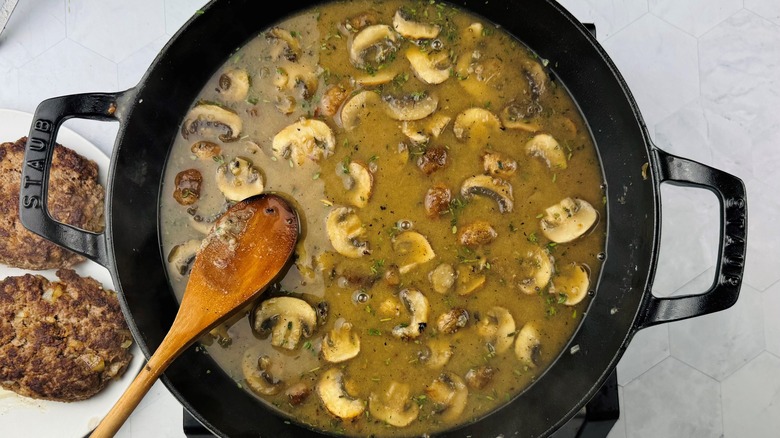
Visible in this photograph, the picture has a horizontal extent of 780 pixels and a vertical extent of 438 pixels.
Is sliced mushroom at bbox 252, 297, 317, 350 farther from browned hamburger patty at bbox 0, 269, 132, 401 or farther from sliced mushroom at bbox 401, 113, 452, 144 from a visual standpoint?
browned hamburger patty at bbox 0, 269, 132, 401

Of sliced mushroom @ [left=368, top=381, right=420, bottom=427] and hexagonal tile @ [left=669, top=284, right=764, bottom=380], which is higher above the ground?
sliced mushroom @ [left=368, top=381, right=420, bottom=427]

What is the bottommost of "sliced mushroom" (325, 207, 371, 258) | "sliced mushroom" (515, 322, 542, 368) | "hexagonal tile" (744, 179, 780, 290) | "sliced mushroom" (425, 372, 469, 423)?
"hexagonal tile" (744, 179, 780, 290)

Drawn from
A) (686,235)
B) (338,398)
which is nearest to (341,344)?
(338,398)

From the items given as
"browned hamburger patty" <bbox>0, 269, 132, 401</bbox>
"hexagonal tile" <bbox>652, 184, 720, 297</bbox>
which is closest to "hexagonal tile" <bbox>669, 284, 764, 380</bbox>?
"hexagonal tile" <bbox>652, 184, 720, 297</bbox>

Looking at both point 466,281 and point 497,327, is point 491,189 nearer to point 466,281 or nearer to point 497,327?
point 466,281

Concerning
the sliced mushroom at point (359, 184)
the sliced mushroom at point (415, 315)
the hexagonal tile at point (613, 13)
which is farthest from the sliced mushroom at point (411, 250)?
the hexagonal tile at point (613, 13)

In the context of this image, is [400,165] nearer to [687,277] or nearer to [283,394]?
[283,394]

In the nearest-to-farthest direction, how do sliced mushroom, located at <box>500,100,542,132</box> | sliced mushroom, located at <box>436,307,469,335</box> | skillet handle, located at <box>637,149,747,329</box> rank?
1. skillet handle, located at <box>637,149,747,329</box>
2. sliced mushroom, located at <box>436,307,469,335</box>
3. sliced mushroom, located at <box>500,100,542,132</box>
